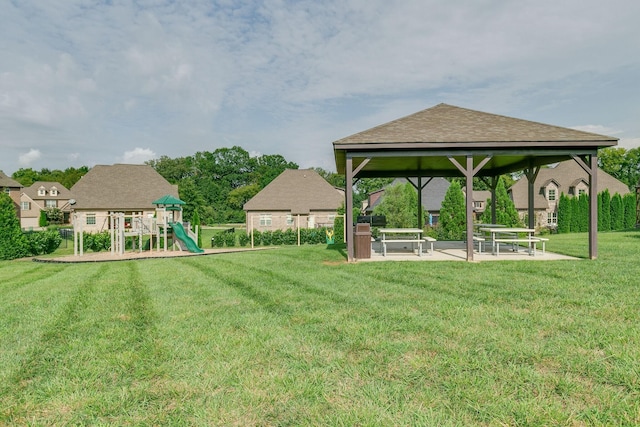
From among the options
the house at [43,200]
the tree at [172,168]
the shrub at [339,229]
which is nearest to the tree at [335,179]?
the tree at [172,168]

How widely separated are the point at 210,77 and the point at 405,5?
12.2 metres

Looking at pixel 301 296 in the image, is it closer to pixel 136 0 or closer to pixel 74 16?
pixel 136 0

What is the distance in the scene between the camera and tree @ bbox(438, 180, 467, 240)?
91.7 ft

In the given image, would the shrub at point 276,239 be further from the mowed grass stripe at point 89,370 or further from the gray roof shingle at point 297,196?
the mowed grass stripe at point 89,370

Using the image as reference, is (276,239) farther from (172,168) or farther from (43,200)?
(172,168)

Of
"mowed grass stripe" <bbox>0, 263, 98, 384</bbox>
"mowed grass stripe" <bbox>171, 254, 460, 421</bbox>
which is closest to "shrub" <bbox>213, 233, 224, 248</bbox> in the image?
"mowed grass stripe" <bbox>0, 263, 98, 384</bbox>

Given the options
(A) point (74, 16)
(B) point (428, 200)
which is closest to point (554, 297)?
(A) point (74, 16)

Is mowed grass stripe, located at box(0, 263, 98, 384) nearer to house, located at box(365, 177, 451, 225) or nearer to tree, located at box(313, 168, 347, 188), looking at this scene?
house, located at box(365, 177, 451, 225)

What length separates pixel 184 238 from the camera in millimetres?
19375

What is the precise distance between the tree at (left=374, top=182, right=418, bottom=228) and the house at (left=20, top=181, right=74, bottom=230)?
57.8 meters

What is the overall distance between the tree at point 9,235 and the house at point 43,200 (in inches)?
2006

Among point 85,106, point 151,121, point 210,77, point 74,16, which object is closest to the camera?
point 74,16

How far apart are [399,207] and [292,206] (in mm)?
9864

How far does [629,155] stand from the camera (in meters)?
62.3
